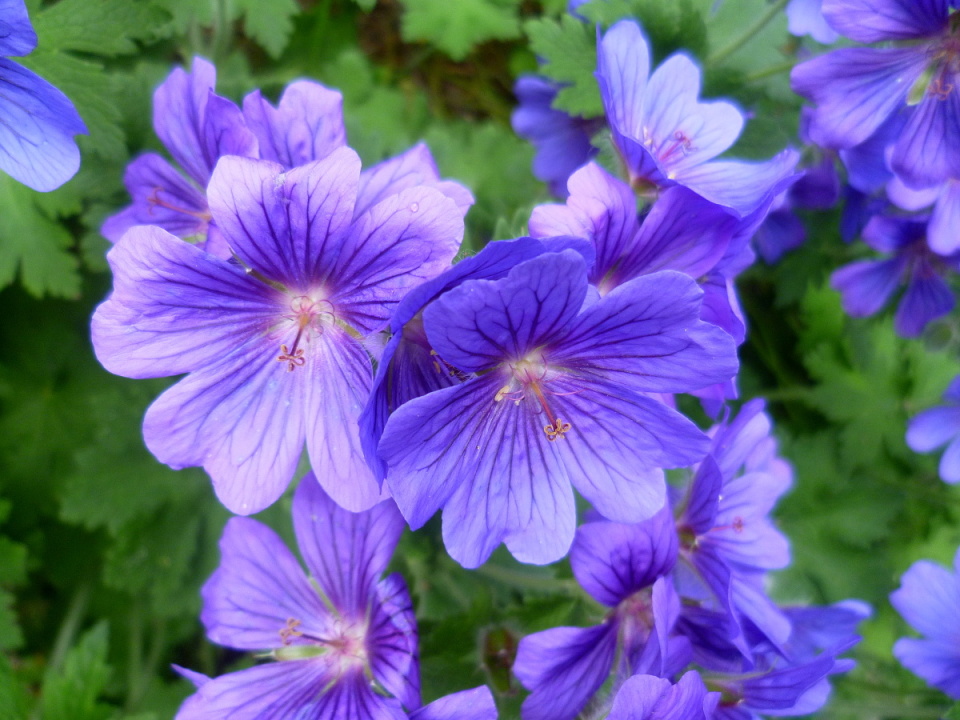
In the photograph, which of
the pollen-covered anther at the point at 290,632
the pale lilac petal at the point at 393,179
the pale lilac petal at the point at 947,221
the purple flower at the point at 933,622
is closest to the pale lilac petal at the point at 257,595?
the pollen-covered anther at the point at 290,632

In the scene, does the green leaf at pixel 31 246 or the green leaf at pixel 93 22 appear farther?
the green leaf at pixel 31 246

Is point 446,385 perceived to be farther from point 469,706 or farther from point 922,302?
point 922,302

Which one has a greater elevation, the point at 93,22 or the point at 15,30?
the point at 93,22

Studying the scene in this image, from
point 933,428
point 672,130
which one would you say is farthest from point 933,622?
point 672,130

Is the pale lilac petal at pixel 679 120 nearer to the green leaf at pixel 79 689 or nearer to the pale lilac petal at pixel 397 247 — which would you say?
the pale lilac petal at pixel 397 247

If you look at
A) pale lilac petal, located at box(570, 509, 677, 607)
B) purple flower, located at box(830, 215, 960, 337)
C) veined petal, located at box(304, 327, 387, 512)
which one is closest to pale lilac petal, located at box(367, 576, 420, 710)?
veined petal, located at box(304, 327, 387, 512)

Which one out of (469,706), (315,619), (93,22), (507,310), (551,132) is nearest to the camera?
(507,310)

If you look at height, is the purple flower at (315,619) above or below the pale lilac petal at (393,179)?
below

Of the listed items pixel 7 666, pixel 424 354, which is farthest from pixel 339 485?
pixel 7 666
